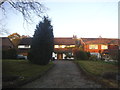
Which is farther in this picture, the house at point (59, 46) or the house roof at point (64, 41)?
the house roof at point (64, 41)

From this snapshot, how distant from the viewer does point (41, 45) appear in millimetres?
17266

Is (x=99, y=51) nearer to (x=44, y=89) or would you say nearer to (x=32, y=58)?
(x=32, y=58)

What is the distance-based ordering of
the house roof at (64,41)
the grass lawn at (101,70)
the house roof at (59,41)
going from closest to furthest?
the grass lawn at (101,70) < the house roof at (59,41) < the house roof at (64,41)

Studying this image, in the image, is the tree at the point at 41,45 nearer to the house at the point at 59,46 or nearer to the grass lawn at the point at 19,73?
the grass lawn at the point at 19,73

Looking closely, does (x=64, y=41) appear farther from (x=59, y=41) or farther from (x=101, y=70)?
(x=101, y=70)

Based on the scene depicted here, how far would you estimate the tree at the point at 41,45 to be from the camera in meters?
17.0

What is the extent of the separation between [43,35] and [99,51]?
88.2 feet

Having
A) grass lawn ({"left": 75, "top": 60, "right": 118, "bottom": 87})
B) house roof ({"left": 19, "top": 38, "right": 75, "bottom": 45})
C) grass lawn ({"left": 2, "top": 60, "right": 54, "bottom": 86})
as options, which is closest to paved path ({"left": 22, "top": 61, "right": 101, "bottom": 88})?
grass lawn ({"left": 2, "top": 60, "right": 54, "bottom": 86})

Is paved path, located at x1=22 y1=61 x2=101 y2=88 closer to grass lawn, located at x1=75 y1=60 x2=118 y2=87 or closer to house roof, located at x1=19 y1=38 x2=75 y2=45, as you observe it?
grass lawn, located at x1=75 y1=60 x2=118 y2=87

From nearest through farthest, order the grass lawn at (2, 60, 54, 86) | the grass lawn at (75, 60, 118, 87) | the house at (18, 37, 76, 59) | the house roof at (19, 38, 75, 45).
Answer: the grass lawn at (75, 60, 118, 87) → the grass lawn at (2, 60, 54, 86) → the house at (18, 37, 76, 59) → the house roof at (19, 38, 75, 45)

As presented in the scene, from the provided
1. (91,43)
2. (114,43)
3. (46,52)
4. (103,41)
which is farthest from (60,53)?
(46,52)

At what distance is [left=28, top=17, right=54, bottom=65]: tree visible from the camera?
17.0 m

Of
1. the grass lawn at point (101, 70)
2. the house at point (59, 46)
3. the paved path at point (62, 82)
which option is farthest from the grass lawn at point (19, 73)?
the house at point (59, 46)

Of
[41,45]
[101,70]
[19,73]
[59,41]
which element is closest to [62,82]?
[19,73]
